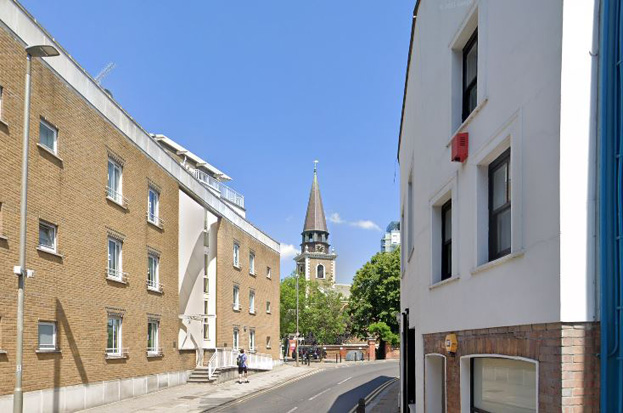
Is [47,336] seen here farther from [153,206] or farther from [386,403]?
[386,403]

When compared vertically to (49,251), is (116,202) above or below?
above

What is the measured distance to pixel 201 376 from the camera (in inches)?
1210

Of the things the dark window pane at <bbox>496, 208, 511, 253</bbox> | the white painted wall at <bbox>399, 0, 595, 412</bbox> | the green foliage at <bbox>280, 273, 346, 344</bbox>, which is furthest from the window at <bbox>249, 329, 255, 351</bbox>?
the dark window pane at <bbox>496, 208, 511, 253</bbox>

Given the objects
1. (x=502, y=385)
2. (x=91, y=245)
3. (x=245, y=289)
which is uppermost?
(x=91, y=245)

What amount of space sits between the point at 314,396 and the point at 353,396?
5.15 feet

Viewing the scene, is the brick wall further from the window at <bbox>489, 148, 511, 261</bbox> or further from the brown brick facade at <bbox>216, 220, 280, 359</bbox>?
the window at <bbox>489, 148, 511, 261</bbox>

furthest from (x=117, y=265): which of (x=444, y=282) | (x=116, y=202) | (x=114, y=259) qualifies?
(x=444, y=282)

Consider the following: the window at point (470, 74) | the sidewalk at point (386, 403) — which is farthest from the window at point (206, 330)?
the window at point (470, 74)

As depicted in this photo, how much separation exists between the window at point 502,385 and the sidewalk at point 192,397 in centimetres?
1501

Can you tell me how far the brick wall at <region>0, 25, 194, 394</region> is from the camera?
1630 centimetres

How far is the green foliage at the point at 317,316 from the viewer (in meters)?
75.7

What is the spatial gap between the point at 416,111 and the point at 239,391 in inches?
713

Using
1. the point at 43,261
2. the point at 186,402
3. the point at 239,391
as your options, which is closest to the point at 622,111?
the point at 43,261

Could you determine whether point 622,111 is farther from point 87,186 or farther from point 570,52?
point 87,186
